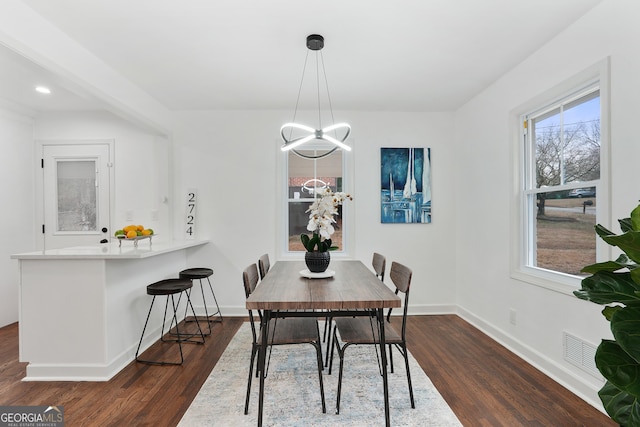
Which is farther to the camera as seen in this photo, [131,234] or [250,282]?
[131,234]

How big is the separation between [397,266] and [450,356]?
3.59ft

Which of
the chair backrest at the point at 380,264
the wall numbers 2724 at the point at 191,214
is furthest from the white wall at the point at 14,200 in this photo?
the chair backrest at the point at 380,264

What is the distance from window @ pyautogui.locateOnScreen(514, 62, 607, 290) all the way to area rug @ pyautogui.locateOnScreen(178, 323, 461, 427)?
1.38 m

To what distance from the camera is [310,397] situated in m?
2.29

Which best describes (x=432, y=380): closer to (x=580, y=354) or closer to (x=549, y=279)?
(x=580, y=354)

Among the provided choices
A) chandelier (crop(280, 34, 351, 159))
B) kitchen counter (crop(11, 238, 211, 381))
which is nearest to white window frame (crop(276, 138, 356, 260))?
chandelier (crop(280, 34, 351, 159))

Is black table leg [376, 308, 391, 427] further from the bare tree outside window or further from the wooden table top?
the bare tree outside window

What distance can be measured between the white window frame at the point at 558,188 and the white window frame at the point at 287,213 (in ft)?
5.96

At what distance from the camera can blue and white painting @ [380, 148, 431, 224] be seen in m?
4.32

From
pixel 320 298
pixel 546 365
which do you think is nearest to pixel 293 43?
pixel 320 298

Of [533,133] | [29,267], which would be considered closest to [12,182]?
[29,267]

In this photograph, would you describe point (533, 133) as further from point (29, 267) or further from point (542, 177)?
point (29, 267)

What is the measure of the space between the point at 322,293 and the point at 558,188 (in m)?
2.07

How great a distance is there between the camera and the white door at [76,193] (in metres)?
4.27
